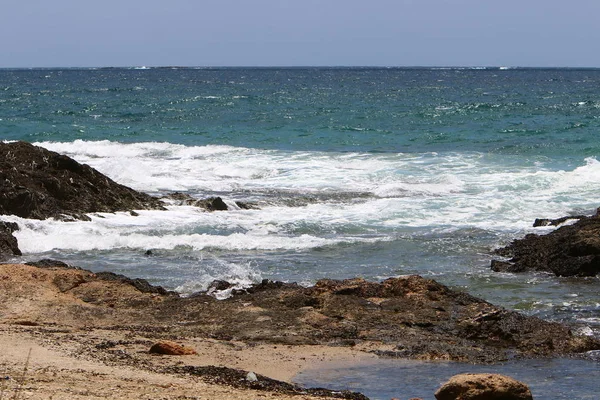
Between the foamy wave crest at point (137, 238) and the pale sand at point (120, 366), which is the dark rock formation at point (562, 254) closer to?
the foamy wave crest at point (137, 238)

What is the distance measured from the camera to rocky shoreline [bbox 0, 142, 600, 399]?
8.95m

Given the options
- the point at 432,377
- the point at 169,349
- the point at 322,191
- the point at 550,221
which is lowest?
the point at 322,191

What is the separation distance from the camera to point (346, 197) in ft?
73.2

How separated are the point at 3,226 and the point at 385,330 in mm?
7833

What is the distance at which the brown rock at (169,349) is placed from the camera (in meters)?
8.80

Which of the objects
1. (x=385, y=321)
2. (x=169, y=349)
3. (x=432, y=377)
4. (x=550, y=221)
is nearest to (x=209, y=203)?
(x=550, y=221)

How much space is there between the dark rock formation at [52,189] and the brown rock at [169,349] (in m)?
8.77

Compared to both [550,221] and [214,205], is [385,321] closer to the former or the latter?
[550,221]

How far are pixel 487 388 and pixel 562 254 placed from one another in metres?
7.36

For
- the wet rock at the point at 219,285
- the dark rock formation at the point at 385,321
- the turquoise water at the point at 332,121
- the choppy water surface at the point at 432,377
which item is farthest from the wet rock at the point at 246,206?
the turquoise water at the point at 332,121

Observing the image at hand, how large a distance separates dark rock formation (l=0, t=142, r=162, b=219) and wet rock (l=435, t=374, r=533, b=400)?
36.4ft

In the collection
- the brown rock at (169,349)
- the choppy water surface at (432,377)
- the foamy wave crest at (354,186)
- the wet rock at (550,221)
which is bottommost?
the foamy wave crest at (354,186)

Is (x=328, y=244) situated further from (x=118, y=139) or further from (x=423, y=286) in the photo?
(x=118, y=139)

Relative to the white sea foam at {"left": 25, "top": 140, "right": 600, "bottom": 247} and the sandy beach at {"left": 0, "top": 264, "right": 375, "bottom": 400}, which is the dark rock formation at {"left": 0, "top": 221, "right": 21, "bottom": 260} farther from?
the sandy beach at {"left": 0, "top": 264, "right": 375, "bottom": 400}
